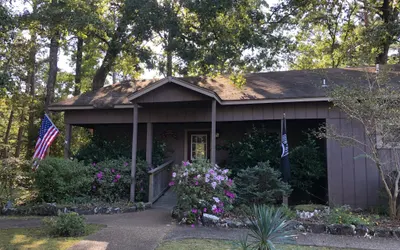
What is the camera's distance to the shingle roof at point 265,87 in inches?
388

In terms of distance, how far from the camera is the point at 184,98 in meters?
9.20

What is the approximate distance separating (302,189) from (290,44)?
8553mm

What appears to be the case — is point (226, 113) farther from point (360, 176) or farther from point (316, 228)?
point (316, 228)

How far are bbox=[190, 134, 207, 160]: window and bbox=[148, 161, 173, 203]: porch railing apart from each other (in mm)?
1007

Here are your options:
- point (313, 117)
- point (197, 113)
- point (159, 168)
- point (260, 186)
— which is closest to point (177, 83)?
point (197, 113)

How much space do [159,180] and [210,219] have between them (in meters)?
3.66

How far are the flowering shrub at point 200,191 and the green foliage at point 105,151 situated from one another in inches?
163

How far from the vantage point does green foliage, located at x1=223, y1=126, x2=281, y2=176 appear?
9688mm

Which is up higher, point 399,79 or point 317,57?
point 317,57

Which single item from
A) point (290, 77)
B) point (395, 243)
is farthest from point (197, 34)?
point (395, 243)

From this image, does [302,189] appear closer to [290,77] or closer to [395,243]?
[395,243]

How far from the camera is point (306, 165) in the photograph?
9305 millimetres

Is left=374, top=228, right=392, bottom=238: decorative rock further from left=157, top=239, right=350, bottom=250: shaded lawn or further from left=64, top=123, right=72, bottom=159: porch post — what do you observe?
left=64, top=123, right=72, bottom=159: porch post

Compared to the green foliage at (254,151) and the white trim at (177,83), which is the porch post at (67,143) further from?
the green foliage at (254,151)
